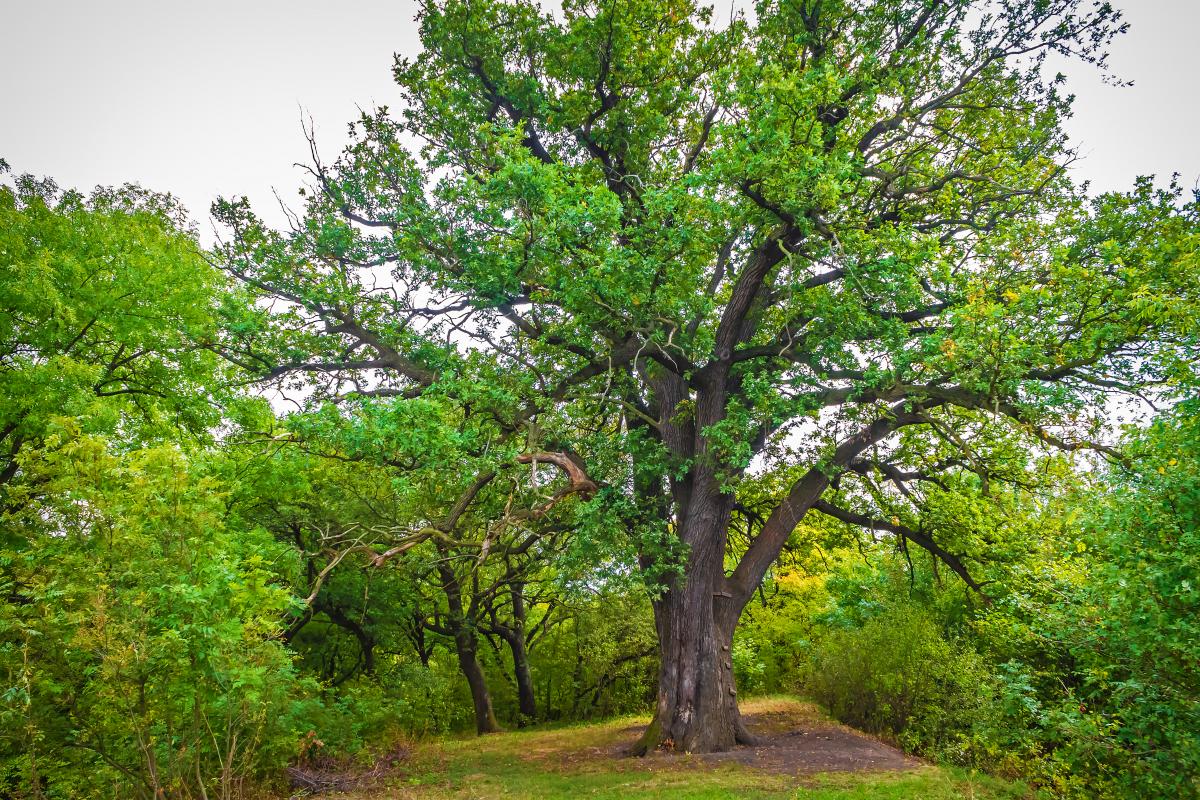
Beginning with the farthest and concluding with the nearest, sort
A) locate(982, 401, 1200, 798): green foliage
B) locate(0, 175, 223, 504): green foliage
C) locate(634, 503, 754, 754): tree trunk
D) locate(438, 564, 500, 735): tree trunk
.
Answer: locate(438, 564, 500, 735): tree trunk, locate(0, 175, 223, 504): green foliage, locate(634, 503, 754, 754): tree trunk, locate(982, 401, 1200, 798): green foliage

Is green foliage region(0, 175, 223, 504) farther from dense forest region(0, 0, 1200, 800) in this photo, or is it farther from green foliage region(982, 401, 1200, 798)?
green foliage region(982, 401, 1200, 798)

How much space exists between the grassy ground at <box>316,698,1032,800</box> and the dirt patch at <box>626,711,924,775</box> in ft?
0.88

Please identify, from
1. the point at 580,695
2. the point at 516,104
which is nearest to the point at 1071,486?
the point at 516,104

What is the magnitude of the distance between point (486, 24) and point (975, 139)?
9.21 m

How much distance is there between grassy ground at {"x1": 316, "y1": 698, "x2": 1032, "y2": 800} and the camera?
8.24 m

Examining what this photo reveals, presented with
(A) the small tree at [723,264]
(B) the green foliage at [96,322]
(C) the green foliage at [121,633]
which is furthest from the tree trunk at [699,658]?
(B) the green foliage at [96,322]

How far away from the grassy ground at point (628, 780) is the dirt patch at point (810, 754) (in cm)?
27

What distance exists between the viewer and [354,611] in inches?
714

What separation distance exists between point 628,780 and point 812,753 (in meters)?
3.28

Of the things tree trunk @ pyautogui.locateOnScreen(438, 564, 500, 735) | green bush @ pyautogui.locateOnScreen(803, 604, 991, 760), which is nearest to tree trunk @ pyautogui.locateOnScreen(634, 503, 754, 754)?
green bush @ pyautogui.locateOnScreen(803, 604, 991, 760)

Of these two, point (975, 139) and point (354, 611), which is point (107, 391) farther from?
point (975, 139)

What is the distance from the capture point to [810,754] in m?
10.6

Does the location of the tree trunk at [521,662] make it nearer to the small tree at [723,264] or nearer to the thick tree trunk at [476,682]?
the thick tree trunk at [476,682]

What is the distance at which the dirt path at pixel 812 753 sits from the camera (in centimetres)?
970
